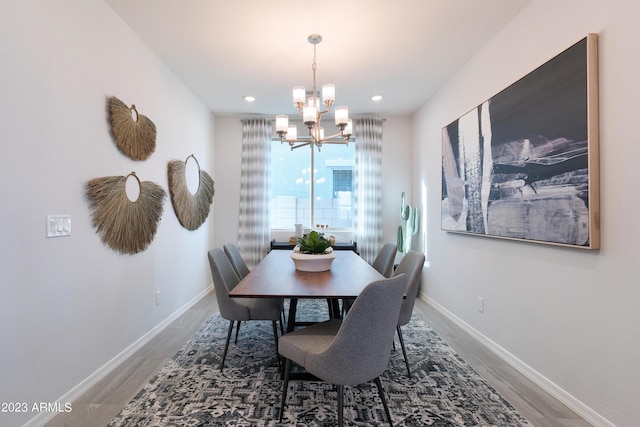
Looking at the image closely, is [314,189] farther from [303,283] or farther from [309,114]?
[303,283]

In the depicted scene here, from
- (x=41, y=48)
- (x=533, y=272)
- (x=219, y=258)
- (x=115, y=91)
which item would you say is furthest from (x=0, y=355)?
(x=533, y=272)

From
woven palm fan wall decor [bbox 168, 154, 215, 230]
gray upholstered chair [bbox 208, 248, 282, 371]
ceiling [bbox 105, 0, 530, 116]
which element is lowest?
gray upholstered chair [bbox 208, 248, 282, 371]

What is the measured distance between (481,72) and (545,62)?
831 millimetres

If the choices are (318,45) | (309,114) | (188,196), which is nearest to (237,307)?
(309,114)

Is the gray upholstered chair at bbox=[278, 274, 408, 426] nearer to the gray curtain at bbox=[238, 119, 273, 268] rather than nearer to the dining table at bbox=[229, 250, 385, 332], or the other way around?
the dining table at bbox=[229, 250, 385, 332]

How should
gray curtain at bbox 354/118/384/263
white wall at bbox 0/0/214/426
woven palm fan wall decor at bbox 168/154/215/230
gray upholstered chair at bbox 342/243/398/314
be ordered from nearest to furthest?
white wall at bbox 0/0/214/426, gray upholstered chair at bbox 342/243/398/314, woven palm fan wall decor at bbox 168/154/215/230, gray curtain at bbox 354/118/384/263

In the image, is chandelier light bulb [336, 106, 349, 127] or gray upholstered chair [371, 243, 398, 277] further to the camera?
gray upholstered chair [371, 243, 398, 277]

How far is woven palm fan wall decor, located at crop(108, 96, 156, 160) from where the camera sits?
2.23 m

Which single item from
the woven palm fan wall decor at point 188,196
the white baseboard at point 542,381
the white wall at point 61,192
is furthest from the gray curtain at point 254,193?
the white baseboard at point 542,381

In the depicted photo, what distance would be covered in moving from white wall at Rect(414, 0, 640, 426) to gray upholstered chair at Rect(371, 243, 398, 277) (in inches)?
32.9

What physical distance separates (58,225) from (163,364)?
1235 mm

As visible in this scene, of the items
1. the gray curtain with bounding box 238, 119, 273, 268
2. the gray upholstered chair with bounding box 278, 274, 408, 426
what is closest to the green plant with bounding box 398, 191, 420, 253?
the gray curtain with bounding box 238, 119, 273, 268

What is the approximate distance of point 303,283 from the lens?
186cm

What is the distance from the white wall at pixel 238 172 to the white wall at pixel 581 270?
1.80 m
